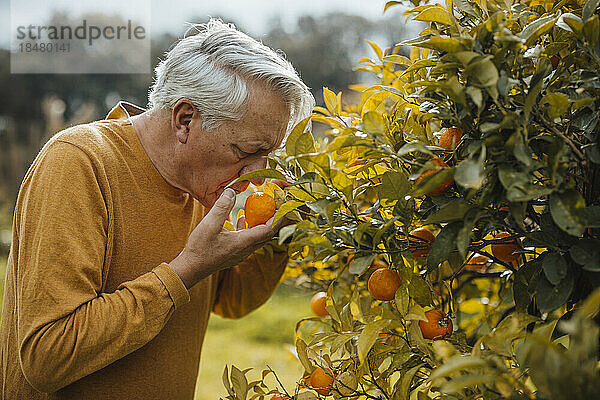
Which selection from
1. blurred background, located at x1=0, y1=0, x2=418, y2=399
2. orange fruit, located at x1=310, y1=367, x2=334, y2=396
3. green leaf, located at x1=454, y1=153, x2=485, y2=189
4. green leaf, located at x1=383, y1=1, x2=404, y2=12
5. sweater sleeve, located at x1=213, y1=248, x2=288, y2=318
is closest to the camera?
green leaf, located at x1=454, y1=153, x2=485, y2=189

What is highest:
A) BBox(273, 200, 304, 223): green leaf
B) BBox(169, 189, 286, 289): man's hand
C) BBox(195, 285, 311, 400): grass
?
BBox(273, 200, 304, 223): green leaf

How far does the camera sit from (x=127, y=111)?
146 centimetres

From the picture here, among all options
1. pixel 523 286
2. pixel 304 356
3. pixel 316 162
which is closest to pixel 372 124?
pixel 316 162

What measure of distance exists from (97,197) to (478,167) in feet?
2.51

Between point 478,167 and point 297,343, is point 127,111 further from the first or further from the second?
point 478,167

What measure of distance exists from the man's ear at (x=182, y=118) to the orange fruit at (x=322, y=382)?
0.57m

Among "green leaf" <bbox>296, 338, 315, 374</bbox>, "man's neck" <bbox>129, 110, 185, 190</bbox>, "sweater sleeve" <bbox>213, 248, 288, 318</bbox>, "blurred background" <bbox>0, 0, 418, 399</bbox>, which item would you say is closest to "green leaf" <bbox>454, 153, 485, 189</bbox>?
"green leaf" <bbox>296, 338, 315, 374</bbox>

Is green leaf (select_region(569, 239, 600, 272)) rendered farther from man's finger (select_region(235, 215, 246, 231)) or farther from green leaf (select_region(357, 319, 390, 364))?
man's finger (select_region(235, 215, 246, 231))

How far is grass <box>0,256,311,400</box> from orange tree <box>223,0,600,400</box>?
2136mm

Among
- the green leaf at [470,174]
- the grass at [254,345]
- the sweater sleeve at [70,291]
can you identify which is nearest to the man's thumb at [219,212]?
the sweater sleeve at [70,291]

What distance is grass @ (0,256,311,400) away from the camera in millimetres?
3160

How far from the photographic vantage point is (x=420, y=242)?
0.92m

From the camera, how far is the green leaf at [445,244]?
73 cm

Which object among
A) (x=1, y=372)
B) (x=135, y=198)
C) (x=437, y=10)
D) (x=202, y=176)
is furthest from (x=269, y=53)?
(x=1, y=372)
